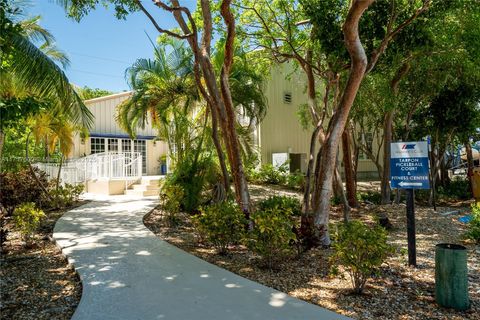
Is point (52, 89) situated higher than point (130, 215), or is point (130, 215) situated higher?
point (52, 89)

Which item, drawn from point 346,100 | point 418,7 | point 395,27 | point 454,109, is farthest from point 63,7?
point 454,109

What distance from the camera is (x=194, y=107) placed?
43.9 feet

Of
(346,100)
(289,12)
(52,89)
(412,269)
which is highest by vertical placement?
(289,12)

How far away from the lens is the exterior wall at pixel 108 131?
19484mm

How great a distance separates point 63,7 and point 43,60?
1106 millimetres

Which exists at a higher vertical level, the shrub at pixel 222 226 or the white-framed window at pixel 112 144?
the white-framed window at pixel 112 144

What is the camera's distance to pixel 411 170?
16.6ft

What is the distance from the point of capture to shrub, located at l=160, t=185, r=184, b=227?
8.20m

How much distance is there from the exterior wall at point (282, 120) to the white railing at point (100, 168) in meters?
5.91

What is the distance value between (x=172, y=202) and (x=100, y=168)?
8.62m

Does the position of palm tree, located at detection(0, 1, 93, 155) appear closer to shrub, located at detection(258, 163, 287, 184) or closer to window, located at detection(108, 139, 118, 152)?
shrub, located at detection(258, 163, 287, 184)

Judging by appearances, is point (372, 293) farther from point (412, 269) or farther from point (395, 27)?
point (395, 27)

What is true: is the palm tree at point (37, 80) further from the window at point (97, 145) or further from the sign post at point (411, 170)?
the window at point (97, 145)

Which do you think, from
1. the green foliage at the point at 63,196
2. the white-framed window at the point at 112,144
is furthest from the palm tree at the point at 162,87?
the white-framed window at the point at 112,144
